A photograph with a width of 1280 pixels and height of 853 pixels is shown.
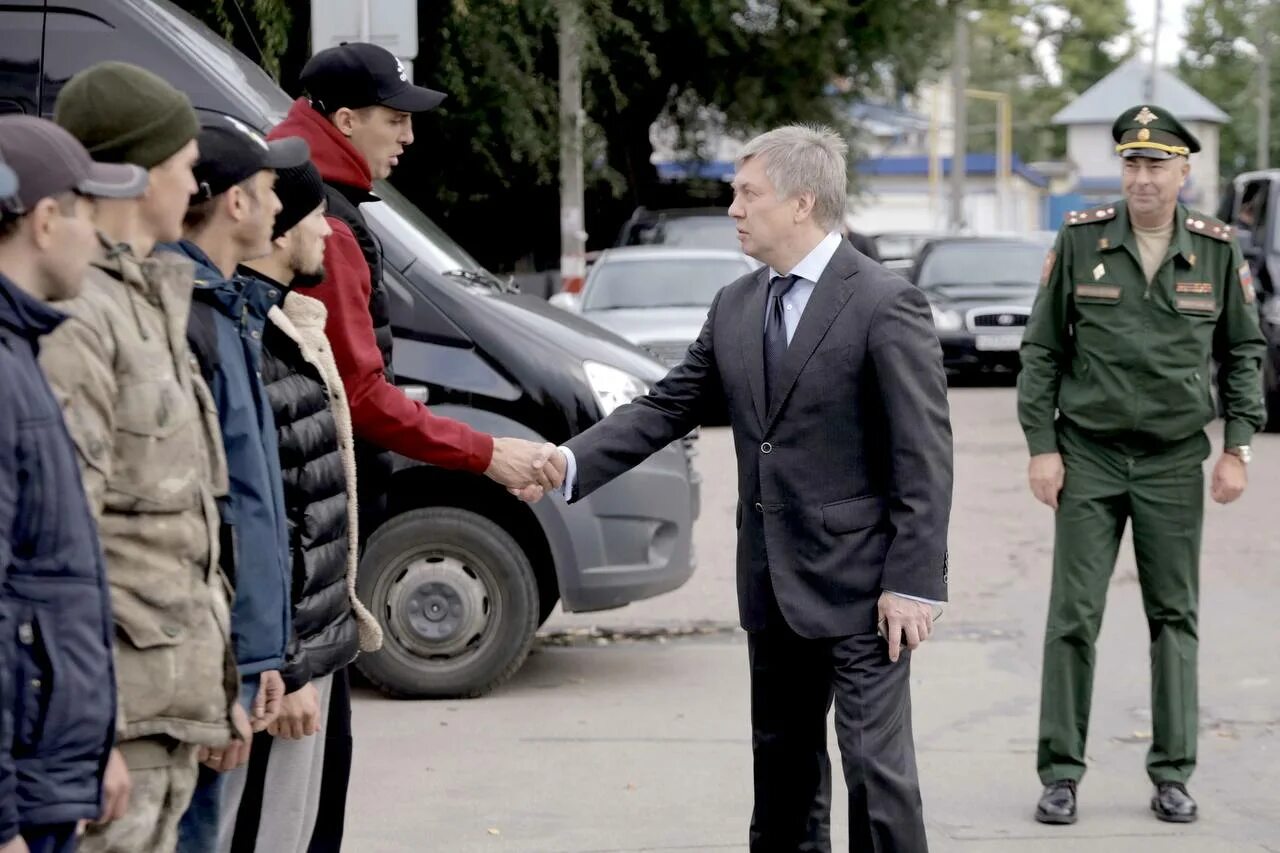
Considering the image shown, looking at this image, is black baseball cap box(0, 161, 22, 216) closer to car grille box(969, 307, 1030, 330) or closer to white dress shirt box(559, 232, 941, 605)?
white dress shirt box(559, 232, 941, 605)

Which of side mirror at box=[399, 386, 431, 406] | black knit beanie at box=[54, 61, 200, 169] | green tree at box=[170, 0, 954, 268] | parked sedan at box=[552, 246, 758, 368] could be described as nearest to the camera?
black knit beanie at box=[54, 61, 200, 169]

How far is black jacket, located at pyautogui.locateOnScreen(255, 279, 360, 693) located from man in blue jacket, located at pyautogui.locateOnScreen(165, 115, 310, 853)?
150 mm

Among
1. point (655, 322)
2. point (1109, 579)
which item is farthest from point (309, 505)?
point (655, 322)

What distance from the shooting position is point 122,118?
3193 millimetres

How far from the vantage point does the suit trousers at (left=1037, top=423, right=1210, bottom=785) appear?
5.93 meters

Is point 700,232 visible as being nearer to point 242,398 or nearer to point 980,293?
point 980,293

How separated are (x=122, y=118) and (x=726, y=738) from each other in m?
4.17

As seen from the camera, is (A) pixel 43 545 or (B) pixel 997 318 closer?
(A) pixel 43 545

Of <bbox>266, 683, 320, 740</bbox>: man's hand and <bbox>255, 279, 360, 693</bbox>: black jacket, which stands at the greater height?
<bbox>255, 279, 360, 693</bbox>: black jacket

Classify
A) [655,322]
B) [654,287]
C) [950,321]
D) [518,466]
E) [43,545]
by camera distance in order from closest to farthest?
[43,545]
[518,466]
[655,322]
[654,287]
[950,321]

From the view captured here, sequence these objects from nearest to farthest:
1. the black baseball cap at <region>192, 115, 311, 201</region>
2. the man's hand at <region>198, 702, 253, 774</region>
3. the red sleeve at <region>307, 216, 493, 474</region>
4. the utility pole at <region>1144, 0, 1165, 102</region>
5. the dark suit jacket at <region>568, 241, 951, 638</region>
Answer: the man's hand at <region>198, 702, 253, 774</region> → the black baseball cap at <region>192, 115, 311, 201</region> → the dark suit jacket at <region>568, 241, 951, 638</region> → the red sleeve at <region>307, 216, 493, 474</region> → the utility pole at <region>1144, 0, 1165, 102</region>

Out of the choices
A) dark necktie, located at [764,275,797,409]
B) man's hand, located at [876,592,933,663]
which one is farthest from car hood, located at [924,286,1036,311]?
→ man's hand, located at [876,592,933,663]

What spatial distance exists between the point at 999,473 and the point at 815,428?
391 inches

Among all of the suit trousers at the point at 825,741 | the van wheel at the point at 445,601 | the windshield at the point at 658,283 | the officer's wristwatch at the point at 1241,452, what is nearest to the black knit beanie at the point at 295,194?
the suit trousers at the point at 825,741
